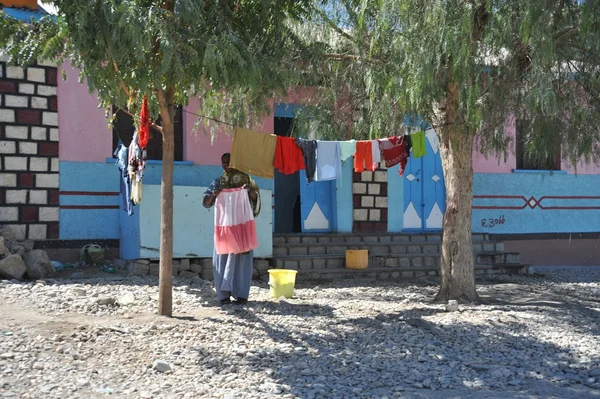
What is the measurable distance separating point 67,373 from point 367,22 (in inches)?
223

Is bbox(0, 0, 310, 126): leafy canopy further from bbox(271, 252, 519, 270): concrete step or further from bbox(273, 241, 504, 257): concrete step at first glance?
bbox(273, 241, 504, 257): concrete step

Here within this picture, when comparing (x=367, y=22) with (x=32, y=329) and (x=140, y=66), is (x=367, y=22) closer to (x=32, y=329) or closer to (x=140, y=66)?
(x=140, y=66)

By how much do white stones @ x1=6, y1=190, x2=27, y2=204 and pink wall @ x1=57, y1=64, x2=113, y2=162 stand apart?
0.77m

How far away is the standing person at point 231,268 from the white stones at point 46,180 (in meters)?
3.38

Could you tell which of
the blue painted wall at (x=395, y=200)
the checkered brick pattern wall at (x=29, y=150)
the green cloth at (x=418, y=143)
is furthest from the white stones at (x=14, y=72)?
the blue painted wall at (x=395, y=200)

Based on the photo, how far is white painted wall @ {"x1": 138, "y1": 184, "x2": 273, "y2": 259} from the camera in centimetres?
1004

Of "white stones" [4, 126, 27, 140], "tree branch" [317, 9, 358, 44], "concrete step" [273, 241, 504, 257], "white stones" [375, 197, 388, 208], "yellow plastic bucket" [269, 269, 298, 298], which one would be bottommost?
"yellow plastic bucket" [269, 269, 298, 298]

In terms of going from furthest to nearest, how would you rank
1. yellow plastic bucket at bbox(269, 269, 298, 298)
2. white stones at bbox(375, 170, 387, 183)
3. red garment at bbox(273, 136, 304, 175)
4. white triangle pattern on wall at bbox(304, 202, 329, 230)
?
1. white stones at bbox(375, 170, 387, 183)
2. white triangle pattern on wall at bbox(304, 202, 329, 230)
3. red garment at bbox(273, 136, 304, 175)
4. yellow plastic bucket at bbox(269, 269, 298, 298)

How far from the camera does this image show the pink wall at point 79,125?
10.4m

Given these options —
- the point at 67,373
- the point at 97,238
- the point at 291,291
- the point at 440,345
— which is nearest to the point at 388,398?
Answer: the point at 440,345

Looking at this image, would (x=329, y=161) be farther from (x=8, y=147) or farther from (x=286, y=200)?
(x=286, y=200)

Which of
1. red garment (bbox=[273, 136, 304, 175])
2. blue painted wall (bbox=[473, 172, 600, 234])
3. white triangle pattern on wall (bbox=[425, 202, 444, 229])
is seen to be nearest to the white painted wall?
red garment (bbox=[273, 136, 304, 175])

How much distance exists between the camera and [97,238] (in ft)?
34.8

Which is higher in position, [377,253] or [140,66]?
[140,66]
